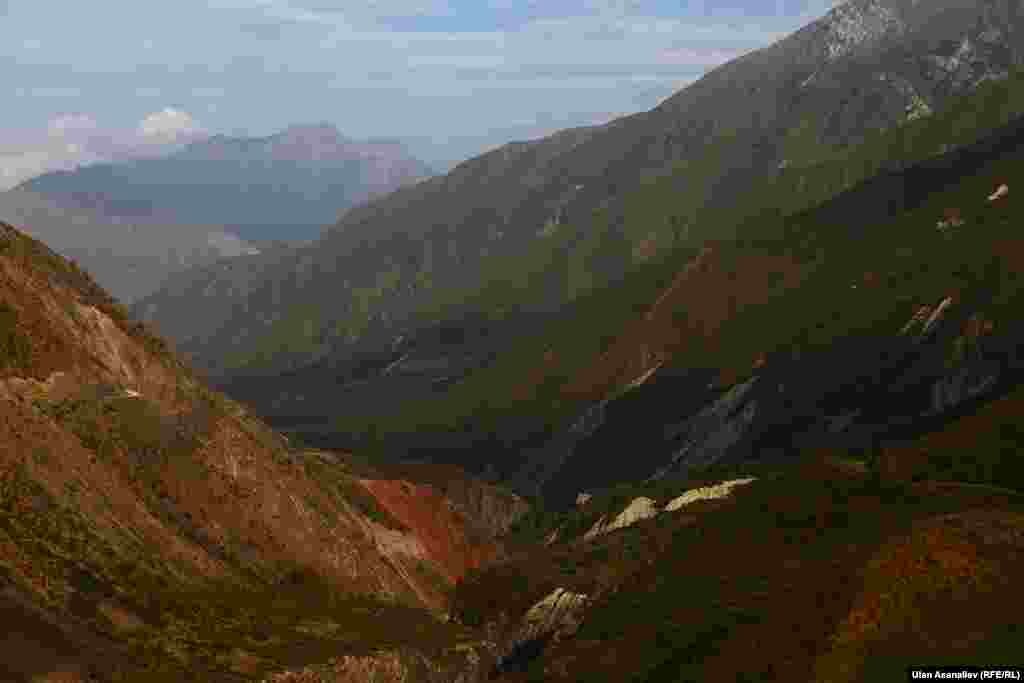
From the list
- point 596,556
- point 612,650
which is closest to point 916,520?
point 612,650

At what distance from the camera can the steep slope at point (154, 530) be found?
55.8 meters

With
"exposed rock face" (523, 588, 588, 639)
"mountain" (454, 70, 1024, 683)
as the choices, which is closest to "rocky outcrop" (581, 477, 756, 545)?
"mountain" (454, 70, 1024, 683)

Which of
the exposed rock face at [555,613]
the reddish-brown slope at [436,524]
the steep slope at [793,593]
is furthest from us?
the reddish-brown slope at [436,524]

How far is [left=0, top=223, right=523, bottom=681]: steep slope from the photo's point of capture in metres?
55.8

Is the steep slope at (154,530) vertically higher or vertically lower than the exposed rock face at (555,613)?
higher

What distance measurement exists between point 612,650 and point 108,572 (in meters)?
24.7

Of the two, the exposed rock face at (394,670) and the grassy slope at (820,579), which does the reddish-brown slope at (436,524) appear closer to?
the grassy slope at (820,579)

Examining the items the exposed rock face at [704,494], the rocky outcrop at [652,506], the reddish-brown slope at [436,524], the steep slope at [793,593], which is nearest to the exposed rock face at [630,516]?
the rocky outcrop at [652,506]

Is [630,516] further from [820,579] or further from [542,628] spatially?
[820,579]

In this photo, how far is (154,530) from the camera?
70.1 metres

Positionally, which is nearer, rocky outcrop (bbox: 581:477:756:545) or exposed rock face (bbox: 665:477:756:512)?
exposed rock face (bbox: 665:477:756:512)

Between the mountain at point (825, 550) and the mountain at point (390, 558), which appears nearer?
the mountain at point (825, 550)

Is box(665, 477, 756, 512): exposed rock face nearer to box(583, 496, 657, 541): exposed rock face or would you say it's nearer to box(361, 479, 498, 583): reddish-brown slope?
box(583, 496, 657, 541): exposed rock face

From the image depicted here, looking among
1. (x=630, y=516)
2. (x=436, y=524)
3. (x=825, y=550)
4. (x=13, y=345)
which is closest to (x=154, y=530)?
(x=13, y=345)
